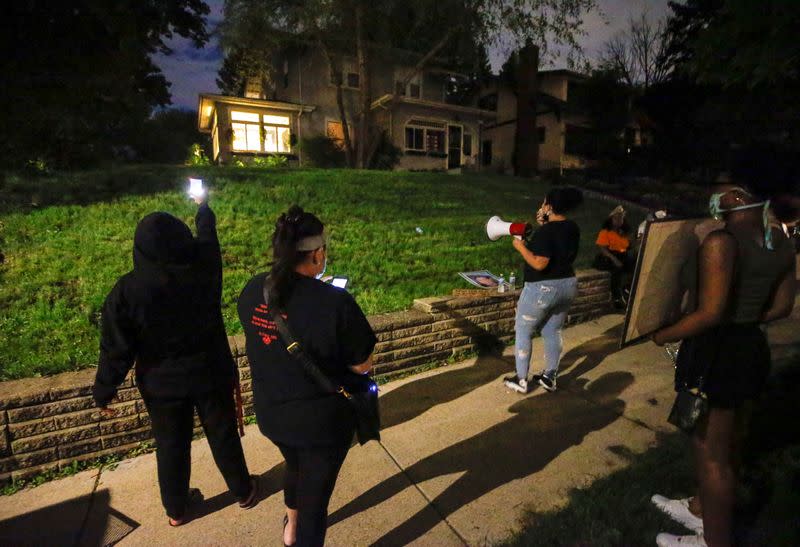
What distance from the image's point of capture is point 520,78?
24.7m

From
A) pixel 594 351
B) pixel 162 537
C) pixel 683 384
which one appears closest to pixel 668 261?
pixel 683 384

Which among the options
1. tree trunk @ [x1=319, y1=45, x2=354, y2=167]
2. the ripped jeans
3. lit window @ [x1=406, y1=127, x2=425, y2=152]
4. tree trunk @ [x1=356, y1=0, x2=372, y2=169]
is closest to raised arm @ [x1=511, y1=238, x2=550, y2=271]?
the ripped jeans

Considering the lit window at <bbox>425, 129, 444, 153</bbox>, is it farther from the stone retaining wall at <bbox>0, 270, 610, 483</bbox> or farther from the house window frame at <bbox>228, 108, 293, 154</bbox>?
→ the stone retaining wall at <bbox>0, 270, 610, 483</bbox>

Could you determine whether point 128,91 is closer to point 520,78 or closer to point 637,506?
point 637,506

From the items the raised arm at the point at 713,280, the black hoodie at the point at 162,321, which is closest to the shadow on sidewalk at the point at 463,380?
the black hoodie at the point at 162,321

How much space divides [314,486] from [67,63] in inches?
489

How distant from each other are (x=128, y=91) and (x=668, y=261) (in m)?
12.7

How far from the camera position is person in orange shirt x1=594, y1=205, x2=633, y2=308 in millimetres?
6719

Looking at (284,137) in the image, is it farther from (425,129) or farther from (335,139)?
(425,129)

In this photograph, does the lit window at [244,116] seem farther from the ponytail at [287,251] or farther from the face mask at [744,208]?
the face mask at [744,208]

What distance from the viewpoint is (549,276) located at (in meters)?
3.80

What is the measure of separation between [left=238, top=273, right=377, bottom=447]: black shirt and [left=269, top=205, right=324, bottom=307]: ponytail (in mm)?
39

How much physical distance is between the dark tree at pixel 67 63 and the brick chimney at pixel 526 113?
1789 cm

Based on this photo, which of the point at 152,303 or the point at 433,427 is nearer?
the point at 152,303
